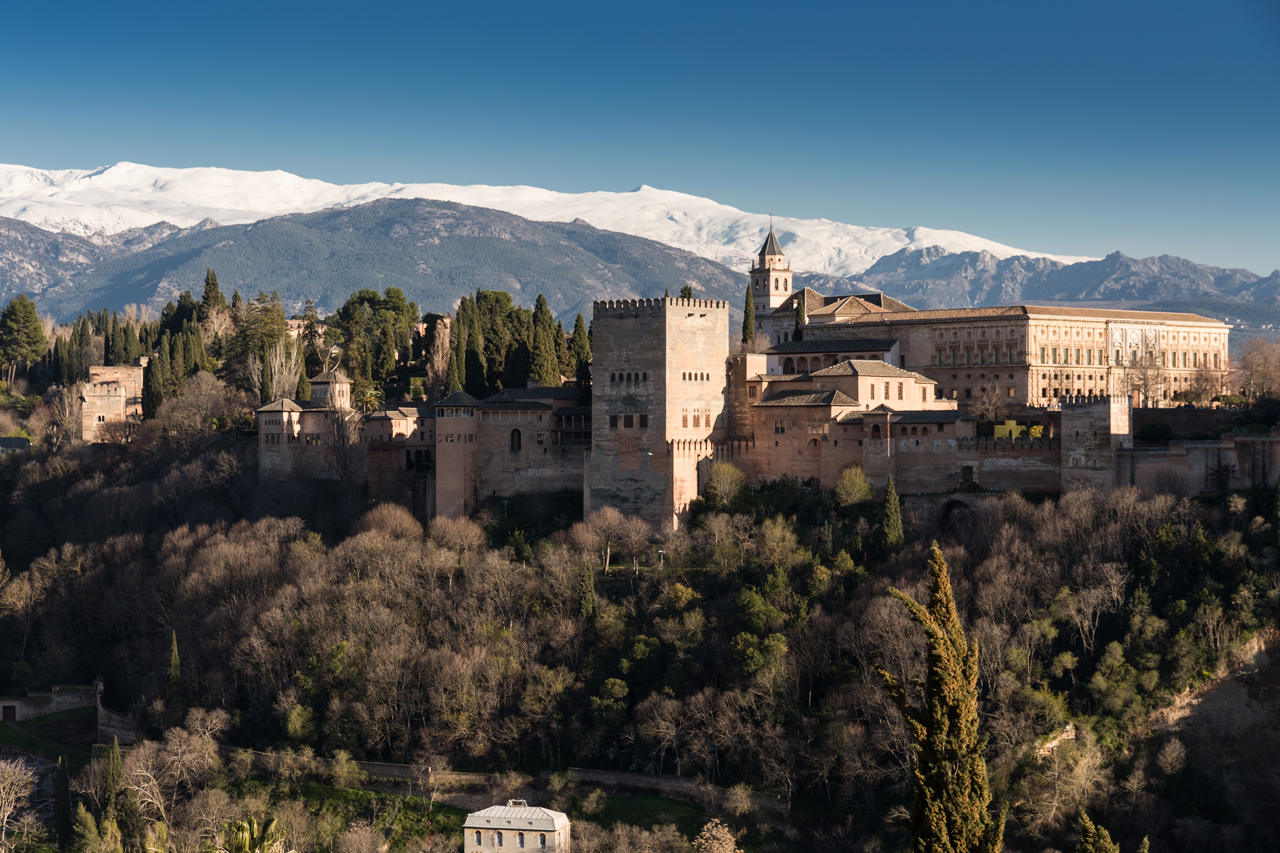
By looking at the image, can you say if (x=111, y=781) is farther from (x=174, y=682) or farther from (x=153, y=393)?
(x=153, y=393)

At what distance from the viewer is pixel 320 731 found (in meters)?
47.2

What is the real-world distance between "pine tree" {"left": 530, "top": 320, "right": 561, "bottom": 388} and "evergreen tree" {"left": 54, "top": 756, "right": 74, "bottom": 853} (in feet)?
84.0

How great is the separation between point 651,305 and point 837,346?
1357 cm

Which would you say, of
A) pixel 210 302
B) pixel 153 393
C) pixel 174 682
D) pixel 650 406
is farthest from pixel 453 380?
pixel 210 302

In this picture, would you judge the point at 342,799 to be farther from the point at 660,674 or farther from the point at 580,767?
the point at 660,674

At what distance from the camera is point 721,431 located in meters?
52.9

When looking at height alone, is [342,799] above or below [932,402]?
below

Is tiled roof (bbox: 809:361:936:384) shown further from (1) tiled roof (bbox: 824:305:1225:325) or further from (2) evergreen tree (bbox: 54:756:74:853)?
(2) evergreen tree (bbox: 54:756:74:853)

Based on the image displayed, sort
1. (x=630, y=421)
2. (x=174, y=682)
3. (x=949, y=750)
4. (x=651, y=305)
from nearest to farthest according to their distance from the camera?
1. (x=949, y=750)
2. (x=174, y=682)
3. (x=651, y=305)
4. (x=630, y=421)

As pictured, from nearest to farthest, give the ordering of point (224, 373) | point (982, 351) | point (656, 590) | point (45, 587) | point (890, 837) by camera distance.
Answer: point (890, 837), point (656, 590), point (45, 587), point (982, 351), point (224, 373)

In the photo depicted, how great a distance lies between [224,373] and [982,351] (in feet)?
141

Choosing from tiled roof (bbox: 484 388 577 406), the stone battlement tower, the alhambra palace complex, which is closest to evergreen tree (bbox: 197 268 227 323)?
the alhambra palace complex

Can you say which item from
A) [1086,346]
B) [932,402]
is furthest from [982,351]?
Answer: [932,402]

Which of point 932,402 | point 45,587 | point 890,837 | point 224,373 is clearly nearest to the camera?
point 890,837
